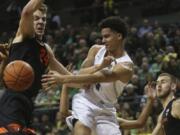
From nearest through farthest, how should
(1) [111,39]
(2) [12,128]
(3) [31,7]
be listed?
(2) [12,128], (3) [31,7], (1) [111,39]

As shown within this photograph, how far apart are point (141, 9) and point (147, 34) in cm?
445

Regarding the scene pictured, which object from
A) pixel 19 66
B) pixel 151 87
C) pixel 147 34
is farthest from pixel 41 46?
pixel 147 34

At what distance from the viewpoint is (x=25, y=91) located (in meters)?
5.88

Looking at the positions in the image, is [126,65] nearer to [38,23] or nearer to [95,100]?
[95,100]

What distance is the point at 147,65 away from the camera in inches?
560

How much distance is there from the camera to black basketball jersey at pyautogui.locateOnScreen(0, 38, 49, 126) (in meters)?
5.74

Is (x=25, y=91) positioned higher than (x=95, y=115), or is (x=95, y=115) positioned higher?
(x=25, y=91)

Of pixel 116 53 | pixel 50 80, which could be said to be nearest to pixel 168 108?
pixel 116 53

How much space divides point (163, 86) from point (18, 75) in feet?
9.19

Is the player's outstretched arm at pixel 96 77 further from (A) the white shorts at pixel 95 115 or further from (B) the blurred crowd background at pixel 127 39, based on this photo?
(B) the blurred crowd background at pixel 127 39

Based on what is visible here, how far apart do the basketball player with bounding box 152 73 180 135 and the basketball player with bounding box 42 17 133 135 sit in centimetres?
71

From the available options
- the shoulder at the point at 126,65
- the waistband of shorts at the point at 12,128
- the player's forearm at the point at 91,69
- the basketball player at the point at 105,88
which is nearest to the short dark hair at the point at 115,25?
the basketball player at the point at 105,88

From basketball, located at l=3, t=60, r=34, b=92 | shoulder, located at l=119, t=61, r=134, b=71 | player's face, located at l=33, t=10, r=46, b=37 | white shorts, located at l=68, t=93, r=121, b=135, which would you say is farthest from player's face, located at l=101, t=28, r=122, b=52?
basketball, located at l=3, t=60, r=34, b=92

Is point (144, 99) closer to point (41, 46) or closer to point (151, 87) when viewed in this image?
point (151, 87)
